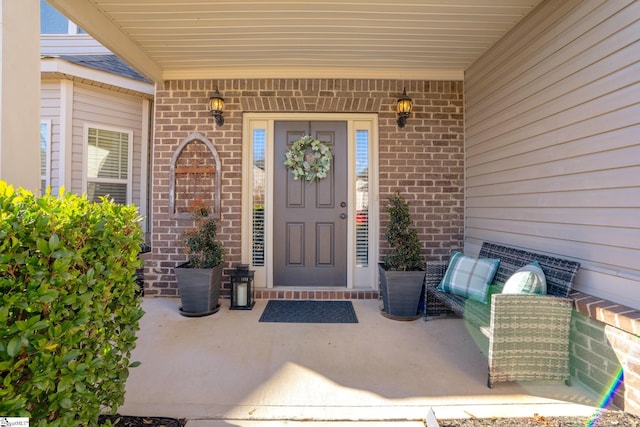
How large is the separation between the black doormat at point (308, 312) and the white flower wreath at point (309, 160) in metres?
1.46

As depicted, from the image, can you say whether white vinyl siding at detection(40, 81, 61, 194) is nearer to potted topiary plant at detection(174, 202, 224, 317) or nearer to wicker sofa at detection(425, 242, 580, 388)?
potted topiary plant at detection(174, 202, 224, 317)

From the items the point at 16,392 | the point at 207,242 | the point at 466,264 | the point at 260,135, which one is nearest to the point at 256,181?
the point at 260,135

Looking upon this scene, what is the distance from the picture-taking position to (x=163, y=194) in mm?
3766

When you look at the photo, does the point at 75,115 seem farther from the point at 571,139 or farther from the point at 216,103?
the point at 571,139

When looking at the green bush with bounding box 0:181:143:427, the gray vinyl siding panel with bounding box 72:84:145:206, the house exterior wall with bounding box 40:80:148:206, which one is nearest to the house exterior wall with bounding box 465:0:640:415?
the green bush with bounding box 0:181:143:427

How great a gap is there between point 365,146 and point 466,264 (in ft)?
5.97

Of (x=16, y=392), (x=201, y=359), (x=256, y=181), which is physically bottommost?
(x=201, y=359)

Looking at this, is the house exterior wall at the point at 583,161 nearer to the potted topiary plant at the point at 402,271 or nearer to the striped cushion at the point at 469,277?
the striped cushion at the point at 469,277

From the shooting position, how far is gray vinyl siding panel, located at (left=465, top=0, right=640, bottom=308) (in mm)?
1821

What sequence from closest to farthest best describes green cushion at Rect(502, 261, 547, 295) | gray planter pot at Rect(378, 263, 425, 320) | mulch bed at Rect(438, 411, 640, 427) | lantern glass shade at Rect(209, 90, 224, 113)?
mulch bed at Rect(438, 411, 640, 427), green cushion at Rect(502, 261, 547, 295), gray planter pot at Rect(378, 263, 425, 320), lantern glass shade at Rect(209, 90, 224, 113)

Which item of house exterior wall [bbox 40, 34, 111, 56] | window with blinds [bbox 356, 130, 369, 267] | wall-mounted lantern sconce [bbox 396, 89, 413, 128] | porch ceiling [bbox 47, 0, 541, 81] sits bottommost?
window with blinds [bbox 356, 130, 369, 267]

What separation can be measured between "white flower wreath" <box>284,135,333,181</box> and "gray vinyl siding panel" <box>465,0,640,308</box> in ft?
5.72

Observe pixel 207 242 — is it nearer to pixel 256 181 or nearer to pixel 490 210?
pixel 256 181

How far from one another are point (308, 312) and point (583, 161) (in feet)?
8.58
